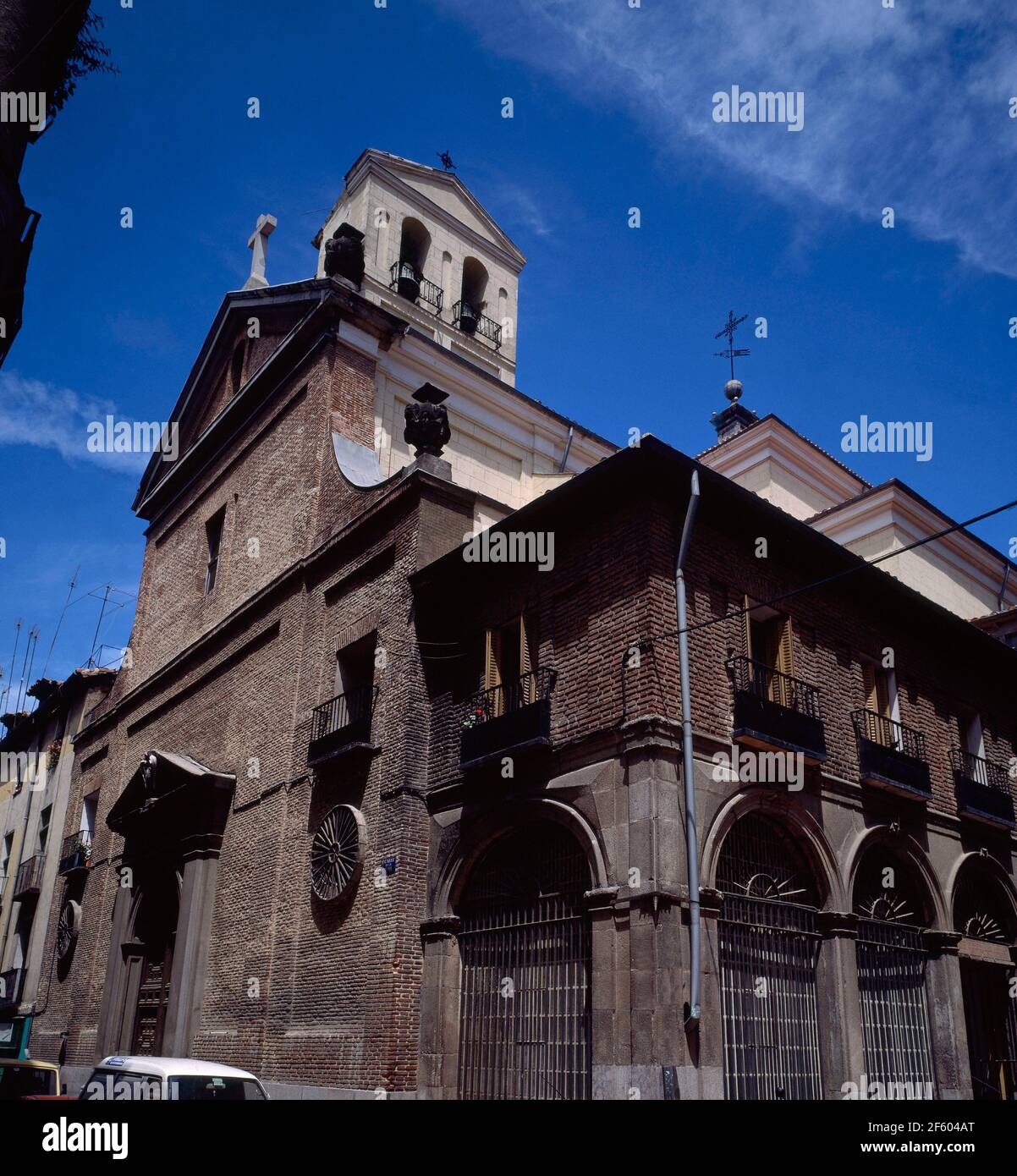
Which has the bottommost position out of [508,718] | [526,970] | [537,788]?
[526,970]

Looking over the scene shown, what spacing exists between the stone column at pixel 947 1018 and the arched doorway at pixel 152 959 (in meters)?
13.4

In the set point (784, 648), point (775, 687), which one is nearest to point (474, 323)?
point (784, 648)

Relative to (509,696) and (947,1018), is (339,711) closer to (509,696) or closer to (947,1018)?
(509,696)

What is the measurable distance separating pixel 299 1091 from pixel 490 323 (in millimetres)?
18894

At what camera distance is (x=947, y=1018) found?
15344 millimetres

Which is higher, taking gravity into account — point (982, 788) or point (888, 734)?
point (888, 734)

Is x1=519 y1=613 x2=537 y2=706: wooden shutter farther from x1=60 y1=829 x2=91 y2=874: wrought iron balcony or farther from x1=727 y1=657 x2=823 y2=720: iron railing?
x1=60 y1=829 x2=91 y2=874: wrought iron balcony

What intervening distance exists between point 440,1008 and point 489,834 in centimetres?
234

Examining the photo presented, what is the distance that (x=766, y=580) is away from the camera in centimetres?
1516

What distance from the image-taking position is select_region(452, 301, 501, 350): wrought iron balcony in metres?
26.5

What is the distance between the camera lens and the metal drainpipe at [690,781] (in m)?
11.2
